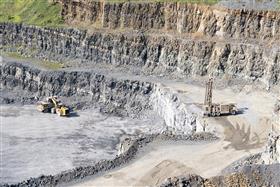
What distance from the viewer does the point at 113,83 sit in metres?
68.9

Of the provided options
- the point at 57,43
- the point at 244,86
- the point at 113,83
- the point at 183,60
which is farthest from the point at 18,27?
the point at 244,86

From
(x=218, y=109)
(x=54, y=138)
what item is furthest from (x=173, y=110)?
(x=54, y=138)

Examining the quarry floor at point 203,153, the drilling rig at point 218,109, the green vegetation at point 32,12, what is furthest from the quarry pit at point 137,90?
the green vegetation at point 32,12

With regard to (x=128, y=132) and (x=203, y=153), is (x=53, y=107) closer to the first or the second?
(x=128, y=132)

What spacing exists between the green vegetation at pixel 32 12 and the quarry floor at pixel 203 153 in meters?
34.7

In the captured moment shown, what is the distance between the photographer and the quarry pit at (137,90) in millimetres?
43531

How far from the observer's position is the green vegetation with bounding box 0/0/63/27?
81.4 meters

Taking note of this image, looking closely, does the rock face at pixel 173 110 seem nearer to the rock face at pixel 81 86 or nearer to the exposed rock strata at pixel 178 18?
the rock face at pixel 81 86

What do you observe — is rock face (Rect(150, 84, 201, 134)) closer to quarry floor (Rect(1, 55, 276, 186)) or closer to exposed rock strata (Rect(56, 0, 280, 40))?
quarry floor (Rect(1, 55, 276, 186))

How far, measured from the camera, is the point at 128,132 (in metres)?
60.9

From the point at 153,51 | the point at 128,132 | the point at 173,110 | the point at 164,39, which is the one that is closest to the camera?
the point at 173,110

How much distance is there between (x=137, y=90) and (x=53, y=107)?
30.8 ft

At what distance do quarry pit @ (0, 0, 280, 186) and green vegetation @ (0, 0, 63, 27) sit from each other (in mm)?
1217

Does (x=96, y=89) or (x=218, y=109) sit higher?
(x=218, y=109)
